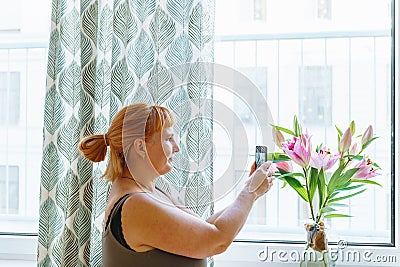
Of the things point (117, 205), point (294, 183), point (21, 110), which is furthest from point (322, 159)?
point (21, 110)

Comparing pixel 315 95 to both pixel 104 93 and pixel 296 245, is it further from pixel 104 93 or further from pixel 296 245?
pixel 104 93

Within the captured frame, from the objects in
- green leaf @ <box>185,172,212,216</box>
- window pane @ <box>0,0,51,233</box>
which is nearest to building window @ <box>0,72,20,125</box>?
window pane @ <box>0,0,51,233</box>

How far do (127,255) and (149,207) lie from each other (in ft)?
0.50

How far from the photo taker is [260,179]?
1.64 meters

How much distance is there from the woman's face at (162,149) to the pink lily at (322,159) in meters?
0.43

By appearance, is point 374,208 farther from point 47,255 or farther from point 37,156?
point 37,156

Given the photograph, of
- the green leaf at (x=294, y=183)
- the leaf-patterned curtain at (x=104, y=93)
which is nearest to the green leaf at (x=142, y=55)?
the leaf-patterned curtain at (x=104, y=93)

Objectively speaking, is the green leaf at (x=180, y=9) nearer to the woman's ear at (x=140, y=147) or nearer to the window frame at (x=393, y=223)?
the woman's ear at (x=140, y=147)

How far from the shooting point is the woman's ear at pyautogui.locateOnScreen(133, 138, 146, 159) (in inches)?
61.8

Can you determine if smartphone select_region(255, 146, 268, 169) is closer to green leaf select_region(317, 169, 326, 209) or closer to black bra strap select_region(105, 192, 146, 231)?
green leaf select_region(317, 169, 326, 209)

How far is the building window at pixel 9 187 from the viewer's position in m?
2.33

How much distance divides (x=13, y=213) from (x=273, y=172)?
1196mm

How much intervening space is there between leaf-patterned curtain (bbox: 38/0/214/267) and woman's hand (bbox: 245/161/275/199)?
21cm

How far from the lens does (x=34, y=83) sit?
7.61 feet
